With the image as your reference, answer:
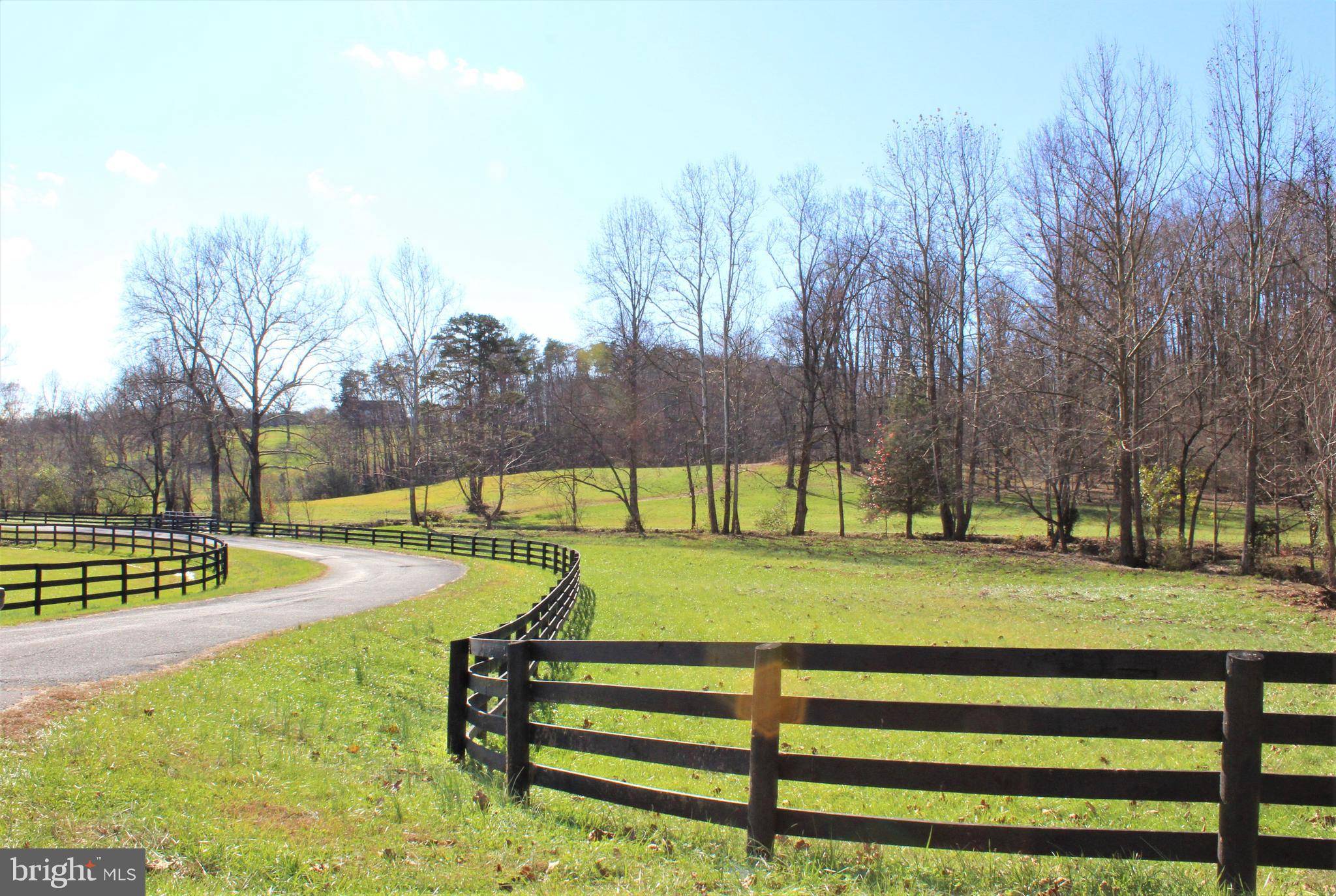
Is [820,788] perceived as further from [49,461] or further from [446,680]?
[49,461]

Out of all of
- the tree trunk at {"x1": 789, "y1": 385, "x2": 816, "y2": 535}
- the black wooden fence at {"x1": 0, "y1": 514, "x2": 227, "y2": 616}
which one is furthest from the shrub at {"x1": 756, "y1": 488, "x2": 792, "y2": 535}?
the black wooden fence at {"x1": 0, "y1": 514, "x2": 227, "y2": 616}

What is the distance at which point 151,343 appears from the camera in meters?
56.5

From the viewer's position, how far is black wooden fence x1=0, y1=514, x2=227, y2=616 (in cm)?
1878

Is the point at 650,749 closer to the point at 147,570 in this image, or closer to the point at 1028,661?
the point at 1028,661

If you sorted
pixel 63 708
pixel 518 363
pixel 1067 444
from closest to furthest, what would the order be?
pixel 63 708 < pixel 1067 444 < pixel 518 363

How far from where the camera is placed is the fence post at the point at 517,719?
228 inches

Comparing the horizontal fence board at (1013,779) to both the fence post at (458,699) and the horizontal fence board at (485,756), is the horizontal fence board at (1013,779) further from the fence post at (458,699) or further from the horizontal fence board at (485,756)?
the fence post at (458,699)

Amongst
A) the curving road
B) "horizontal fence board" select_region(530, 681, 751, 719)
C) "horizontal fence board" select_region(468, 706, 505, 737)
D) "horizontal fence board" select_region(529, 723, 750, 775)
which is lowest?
the curving road

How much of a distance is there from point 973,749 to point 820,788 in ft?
7.43

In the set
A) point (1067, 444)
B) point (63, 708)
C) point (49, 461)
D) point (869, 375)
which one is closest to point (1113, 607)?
point (1067, 444)

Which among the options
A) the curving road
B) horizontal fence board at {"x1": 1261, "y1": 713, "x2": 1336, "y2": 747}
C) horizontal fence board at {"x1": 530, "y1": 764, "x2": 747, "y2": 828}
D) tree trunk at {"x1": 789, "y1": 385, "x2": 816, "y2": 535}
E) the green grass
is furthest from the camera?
tree trunk at {"x1": 789, "y1": 385, "x2": 816, "y2": 535}

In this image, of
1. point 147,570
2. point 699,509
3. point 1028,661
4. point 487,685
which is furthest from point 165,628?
point 699,509

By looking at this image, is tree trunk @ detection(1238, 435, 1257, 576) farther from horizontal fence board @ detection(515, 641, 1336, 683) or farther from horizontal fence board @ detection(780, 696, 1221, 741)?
horizontal fence board @ detection(780, 696, 1221, 741)

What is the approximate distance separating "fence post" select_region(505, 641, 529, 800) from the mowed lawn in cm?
23
